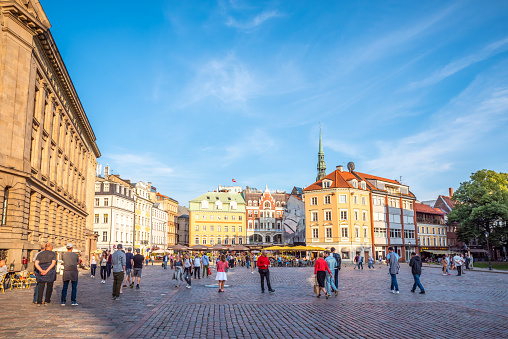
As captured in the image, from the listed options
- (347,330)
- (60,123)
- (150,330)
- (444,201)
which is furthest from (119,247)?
(444,201)

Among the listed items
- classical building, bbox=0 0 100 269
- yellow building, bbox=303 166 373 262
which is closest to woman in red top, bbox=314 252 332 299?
classical building, bbox=0 0 100 269

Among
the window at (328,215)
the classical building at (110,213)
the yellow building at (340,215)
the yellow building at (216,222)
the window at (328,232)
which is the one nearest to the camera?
the yellow building at (340,215)

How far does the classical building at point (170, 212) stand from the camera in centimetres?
11257

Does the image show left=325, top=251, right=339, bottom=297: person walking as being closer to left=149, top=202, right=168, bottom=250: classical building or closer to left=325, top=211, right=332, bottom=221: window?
left=325, top=211, right=332, bottom=221: window

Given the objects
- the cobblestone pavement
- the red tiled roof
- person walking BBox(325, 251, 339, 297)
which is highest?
the red tiled roof

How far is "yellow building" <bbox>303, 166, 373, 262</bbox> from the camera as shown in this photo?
235 ft

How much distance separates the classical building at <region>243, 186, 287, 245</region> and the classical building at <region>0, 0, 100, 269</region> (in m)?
62.6

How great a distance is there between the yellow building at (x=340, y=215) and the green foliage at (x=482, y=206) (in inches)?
550

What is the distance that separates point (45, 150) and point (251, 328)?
29050 mm

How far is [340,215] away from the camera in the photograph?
72125 millimetres

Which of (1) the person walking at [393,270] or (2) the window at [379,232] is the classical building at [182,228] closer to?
(2) the window at [379,232]

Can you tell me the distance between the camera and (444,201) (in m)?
106

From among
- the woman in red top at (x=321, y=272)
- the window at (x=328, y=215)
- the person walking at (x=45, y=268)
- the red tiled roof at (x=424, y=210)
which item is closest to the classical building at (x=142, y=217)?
the window at (x=328, y=215)

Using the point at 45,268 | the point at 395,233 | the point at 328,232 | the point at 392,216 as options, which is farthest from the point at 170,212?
the point at 45,268
